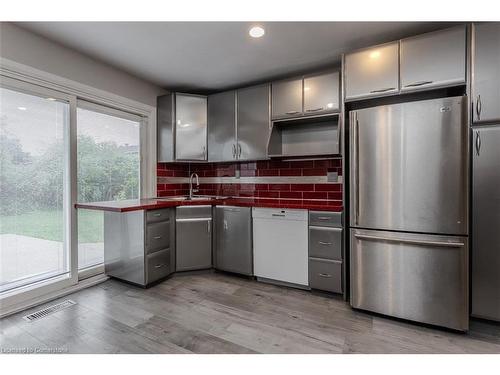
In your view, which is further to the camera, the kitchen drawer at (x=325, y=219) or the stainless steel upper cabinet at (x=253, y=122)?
the stainless steel upper cabinet at (x=253, y=122)

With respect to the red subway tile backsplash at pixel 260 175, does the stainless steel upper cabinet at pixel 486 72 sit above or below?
above

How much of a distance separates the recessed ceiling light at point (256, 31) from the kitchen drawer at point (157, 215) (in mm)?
1919

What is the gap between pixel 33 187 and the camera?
89.4 inches

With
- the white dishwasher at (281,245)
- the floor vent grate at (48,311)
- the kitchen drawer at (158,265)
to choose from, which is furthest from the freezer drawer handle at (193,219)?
the floor vent grate at (48,311)

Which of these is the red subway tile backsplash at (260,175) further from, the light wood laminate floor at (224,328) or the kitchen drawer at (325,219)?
the light wood laminate floor at (224,328)

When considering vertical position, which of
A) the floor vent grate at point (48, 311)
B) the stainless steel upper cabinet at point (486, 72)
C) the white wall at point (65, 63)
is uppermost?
the white wall at point (65, 63)

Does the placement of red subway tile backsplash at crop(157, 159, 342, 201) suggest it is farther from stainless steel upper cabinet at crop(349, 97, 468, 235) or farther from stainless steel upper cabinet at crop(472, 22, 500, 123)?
stainless steel upper cabinet at crop(472, 22, 500, 123)

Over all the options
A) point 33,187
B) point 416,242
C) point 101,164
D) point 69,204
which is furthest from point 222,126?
point 416,242

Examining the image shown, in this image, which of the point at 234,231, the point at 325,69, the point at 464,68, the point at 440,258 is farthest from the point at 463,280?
the point at 325,69

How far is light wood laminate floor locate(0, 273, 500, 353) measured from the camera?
5.48 ft

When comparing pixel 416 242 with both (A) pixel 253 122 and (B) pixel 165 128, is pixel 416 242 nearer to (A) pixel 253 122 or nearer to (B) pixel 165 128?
(A) pixel 253 122

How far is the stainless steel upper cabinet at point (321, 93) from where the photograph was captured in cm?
256

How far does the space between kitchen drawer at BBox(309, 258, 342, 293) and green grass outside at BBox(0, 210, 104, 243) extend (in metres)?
2.37
